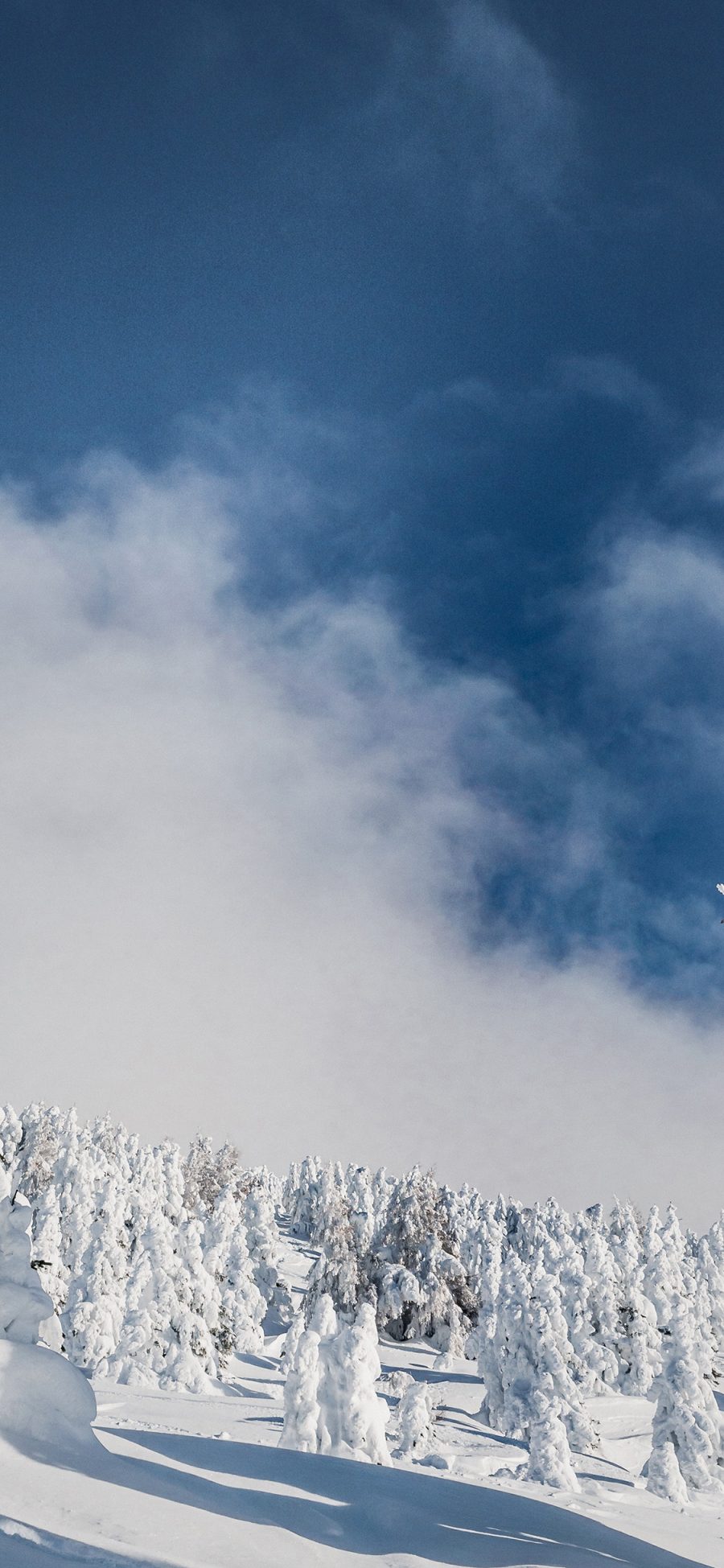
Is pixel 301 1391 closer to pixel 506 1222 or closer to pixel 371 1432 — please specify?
pixel 371 1432

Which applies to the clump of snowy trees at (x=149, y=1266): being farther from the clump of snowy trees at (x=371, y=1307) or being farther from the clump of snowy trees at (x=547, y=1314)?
the clump of snowy trees at (x=547, y=1314)

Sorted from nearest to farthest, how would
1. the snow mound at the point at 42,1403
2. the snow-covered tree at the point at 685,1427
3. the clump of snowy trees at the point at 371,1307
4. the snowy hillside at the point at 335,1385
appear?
the snowy hillside at the point at 335,1385 < the snow mound at the point at 42,1403 < the clump of snowy trees at the point at 371,1307 < the snow-covered tree at the point at 685,1427

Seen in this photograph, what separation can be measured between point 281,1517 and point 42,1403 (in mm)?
3071

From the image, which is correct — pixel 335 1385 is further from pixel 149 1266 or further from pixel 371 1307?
pixel 149 1266

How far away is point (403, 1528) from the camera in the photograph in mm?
10688

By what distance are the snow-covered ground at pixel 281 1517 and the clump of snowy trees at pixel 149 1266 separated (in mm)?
12434

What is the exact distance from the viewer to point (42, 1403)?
35.6ft

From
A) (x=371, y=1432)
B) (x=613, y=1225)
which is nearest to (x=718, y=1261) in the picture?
(x=613, y=1225)

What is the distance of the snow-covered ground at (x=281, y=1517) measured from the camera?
8453 mm

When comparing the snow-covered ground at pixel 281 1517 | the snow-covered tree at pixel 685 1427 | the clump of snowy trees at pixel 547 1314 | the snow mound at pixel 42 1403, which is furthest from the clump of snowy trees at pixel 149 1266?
the snow-covered tree at pixel 685 1427

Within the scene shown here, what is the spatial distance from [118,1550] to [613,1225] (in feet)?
444

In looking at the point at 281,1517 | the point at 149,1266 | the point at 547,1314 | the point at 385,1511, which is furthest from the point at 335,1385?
the point at 281,1517

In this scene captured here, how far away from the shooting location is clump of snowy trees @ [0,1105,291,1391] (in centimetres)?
4503

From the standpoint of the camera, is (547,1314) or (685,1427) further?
(547,1314)
